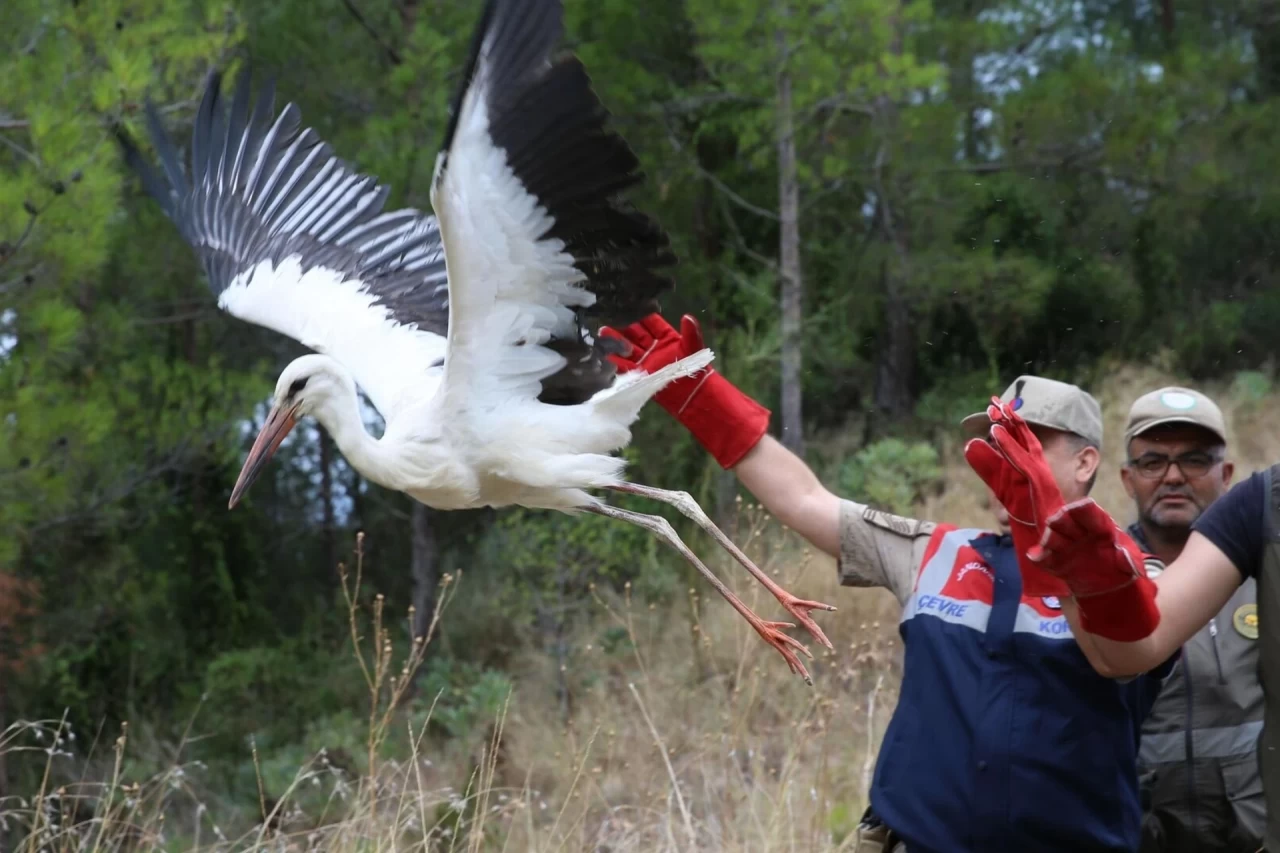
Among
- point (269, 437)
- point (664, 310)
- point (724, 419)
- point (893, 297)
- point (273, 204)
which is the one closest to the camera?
point (724, 419)

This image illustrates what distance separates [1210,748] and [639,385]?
1734mm

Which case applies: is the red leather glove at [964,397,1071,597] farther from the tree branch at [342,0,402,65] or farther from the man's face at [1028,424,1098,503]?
the tree branch at [342,0,402,65]

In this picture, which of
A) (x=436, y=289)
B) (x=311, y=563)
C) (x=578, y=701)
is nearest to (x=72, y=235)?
(x=436, y=289)

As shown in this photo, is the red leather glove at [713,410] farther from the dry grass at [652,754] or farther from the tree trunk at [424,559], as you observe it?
the tree trunk at [424,559]

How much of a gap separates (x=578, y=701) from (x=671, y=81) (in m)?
5.01

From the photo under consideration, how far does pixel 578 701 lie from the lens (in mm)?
9703

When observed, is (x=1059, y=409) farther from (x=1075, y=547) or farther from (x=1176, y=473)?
(x=1075, y=547)

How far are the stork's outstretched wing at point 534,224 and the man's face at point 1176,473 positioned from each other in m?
1.34

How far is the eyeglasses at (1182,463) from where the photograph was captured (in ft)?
12.0

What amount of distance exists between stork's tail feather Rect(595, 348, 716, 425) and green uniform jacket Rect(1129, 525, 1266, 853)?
141cm

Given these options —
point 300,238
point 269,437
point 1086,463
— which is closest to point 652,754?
point 300,238

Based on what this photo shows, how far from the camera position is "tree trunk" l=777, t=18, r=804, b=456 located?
10.4 m

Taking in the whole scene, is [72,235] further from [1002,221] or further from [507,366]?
[1002,221]

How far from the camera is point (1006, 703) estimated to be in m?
3.05
